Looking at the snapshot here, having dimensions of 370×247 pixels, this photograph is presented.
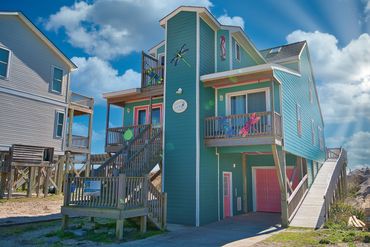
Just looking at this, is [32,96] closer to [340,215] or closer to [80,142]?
[80,142]

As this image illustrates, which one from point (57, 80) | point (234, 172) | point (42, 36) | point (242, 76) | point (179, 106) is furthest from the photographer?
point (57, 80)

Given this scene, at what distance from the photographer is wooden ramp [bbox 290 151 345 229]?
520 inches

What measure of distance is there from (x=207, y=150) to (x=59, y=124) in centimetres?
1392

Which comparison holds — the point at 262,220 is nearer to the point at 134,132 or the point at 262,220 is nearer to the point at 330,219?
the point at 330,219

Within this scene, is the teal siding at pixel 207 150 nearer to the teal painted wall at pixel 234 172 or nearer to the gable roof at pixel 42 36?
the teal painted wall at pixel 234 172

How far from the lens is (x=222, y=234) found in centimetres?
1130

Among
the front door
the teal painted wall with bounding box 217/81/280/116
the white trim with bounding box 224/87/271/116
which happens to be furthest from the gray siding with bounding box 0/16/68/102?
the front door

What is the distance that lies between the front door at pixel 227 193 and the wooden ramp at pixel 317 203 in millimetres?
3232

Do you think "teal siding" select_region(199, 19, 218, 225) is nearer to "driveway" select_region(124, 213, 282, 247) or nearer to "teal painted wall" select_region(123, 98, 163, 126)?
"driveway" select_region(124, 213, 282, 247)

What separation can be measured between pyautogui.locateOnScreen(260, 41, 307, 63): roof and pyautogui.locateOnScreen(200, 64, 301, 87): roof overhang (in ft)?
20.4

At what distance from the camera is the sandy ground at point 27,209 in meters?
14.3

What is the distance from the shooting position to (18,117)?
2044cm

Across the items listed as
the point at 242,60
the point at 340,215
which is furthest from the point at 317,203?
the point at 242,60

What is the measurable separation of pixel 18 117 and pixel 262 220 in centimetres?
1624
